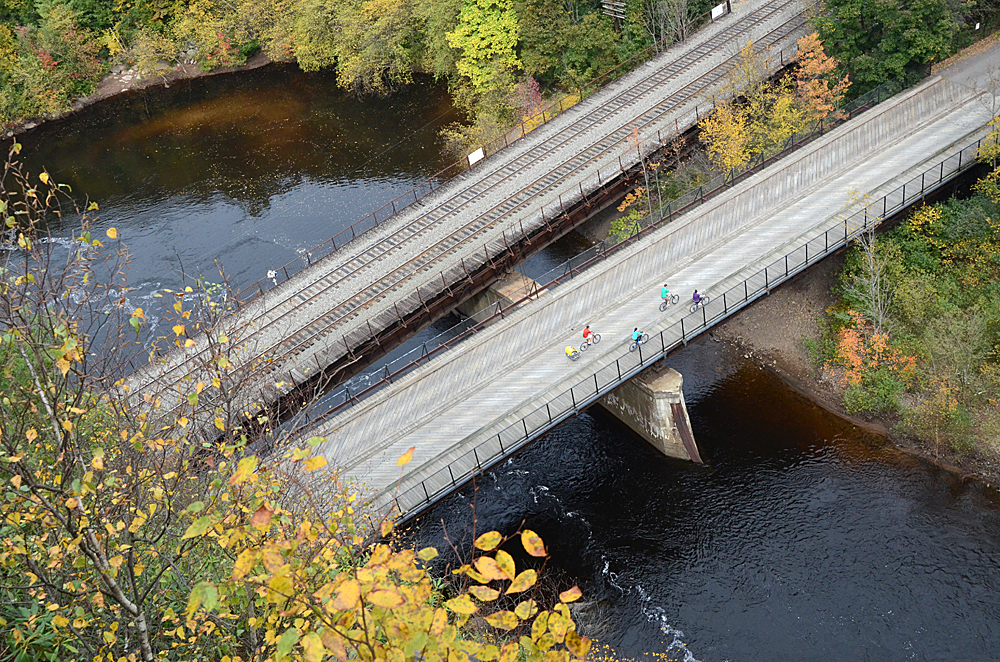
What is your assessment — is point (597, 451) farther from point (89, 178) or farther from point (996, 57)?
point (89, 178)

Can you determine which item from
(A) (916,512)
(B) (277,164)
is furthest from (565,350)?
(B) (277,164)

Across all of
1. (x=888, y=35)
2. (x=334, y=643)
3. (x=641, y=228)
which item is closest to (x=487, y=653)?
(x=334, y=643)

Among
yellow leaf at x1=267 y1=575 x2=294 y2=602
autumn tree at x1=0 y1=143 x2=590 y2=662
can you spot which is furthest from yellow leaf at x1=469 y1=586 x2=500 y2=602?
yellow leaf at x1=267 y1=575 x2=294 y2=602

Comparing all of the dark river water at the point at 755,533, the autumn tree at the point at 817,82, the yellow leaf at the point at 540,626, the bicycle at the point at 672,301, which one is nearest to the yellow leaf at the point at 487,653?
the yellow leaf at the point at 540,626

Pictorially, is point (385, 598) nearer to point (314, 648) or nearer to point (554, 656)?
point (314, 648)

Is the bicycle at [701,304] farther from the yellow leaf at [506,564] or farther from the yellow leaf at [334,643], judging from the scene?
the yellow leaf at [334,643]

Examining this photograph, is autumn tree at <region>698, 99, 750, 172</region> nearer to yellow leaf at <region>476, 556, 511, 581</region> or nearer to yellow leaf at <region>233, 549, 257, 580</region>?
yellow leaf at <region>476, 556, 511, 581</region>
